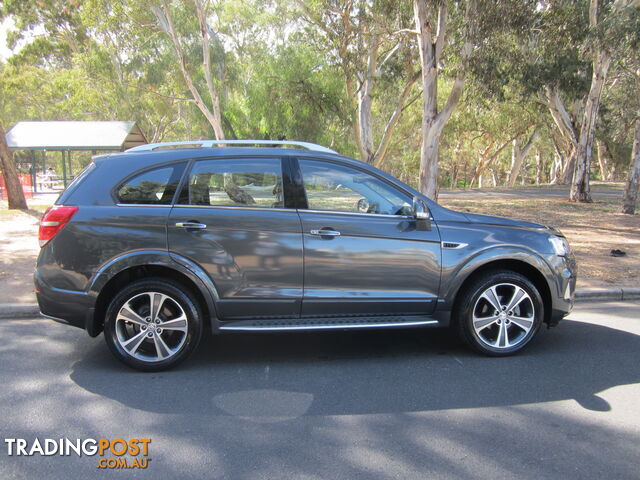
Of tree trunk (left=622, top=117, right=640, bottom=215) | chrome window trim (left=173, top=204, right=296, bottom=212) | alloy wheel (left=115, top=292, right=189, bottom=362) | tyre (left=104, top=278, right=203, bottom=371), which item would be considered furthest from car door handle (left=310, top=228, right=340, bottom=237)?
tree trunk (left=622, top=117, right=640, bottom=215)

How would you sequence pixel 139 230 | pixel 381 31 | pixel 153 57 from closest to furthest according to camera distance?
pixel 139 230 < pixel 381 31 < pixel 153 57

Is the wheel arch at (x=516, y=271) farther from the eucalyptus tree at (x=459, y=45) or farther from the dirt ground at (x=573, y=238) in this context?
the eucalyptus tree at (x=459, y=45)

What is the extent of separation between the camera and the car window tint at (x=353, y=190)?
450cm

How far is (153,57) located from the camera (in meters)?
34.4

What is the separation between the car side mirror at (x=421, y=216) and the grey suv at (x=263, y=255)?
0.04ft

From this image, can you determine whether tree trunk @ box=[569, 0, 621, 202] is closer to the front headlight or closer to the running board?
the front headlight

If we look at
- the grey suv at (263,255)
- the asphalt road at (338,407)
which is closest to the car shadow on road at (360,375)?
the asphalt road at (338,407)

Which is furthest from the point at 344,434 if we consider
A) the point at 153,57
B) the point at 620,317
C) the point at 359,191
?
the point at 153,57

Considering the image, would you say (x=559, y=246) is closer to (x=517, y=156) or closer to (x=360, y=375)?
(x=360, y=375)

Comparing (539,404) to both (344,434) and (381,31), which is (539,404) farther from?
(381,31)

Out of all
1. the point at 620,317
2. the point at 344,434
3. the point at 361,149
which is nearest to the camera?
the point at 344,434

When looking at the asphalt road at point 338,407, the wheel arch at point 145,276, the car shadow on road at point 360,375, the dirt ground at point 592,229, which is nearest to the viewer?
the asphalt road at point 338,407

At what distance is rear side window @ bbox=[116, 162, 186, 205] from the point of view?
4.27 metres

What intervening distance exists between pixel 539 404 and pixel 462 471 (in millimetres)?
1160
